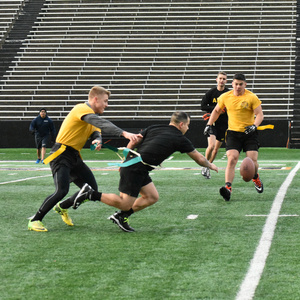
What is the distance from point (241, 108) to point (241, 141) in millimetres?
493

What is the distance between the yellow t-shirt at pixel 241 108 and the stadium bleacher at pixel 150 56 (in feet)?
59.0

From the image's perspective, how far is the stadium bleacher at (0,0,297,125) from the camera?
1161 inches

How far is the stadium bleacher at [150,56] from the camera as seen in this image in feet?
96.7

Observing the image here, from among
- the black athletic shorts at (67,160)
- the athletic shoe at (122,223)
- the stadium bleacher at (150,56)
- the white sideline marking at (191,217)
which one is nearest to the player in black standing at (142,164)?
the athletic shoe at (122,223)

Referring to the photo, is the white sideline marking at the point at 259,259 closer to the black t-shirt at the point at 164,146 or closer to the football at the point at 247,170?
the football at the point at 247,170

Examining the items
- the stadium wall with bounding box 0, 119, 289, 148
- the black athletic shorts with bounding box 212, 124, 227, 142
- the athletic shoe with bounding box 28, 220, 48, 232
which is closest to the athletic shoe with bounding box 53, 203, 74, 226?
the athletic shoe with bounding box 28, 220, 48, 232

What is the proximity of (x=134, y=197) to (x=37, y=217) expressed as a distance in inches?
40.8

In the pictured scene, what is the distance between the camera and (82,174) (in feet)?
24.1

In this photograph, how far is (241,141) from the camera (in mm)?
9938

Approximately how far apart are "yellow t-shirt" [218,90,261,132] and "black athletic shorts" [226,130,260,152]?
78 mm

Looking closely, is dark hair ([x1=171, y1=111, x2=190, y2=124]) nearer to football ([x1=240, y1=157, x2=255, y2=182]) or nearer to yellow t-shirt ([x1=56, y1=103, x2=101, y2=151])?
yellow t-shirt ([x1=56, y1=103, x2=101, y2=151])

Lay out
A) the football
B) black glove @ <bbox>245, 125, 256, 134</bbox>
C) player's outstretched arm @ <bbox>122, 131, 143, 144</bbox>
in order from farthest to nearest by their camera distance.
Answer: black glove @ <bbox>245, 125, 256, 134</bbox> → the football → player's outstretched arm @ <bbox>122, 131, 143, 144</bbox>

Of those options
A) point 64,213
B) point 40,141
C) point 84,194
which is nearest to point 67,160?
point 84,194

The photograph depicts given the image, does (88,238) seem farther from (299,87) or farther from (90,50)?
(90,50)
